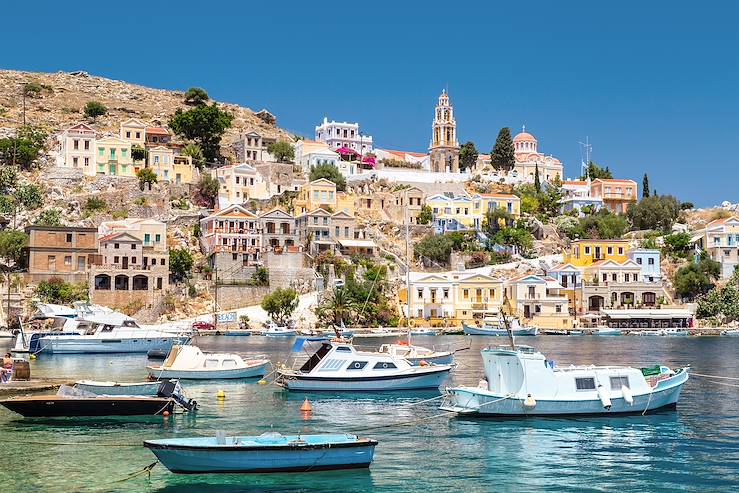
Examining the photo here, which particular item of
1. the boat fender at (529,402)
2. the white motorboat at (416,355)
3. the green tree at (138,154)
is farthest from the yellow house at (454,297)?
the boat fender at (529,402)

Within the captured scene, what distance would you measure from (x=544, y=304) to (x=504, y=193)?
28.6m

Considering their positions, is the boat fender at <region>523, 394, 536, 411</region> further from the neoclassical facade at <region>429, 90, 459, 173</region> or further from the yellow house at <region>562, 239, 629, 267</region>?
the neoclassical facade at <region>429, 90, 459, 173</region>

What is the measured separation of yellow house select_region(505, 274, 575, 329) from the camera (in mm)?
101438

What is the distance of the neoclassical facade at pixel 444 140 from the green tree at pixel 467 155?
2.92 m

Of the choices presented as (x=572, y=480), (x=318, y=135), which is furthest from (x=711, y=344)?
(x=318, y=135)

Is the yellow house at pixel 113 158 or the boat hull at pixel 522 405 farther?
the yellow house at pixel 113 158

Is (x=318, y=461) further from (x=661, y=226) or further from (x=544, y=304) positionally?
(x=661, y=226)

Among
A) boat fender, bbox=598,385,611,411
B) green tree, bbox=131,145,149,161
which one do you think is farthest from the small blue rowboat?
green tree, bbox=131,145,149,161

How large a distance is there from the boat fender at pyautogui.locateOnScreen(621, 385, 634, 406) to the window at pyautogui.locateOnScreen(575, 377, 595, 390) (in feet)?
4.06

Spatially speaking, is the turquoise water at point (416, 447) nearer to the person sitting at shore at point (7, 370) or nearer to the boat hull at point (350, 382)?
the boat hull at point (350, 382)

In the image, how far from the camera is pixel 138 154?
361 feet

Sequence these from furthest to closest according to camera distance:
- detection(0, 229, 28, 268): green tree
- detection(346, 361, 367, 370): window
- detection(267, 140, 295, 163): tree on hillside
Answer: detection(267, 140, 295, 163): tree on hillside < detection(0, 229, 28, 268): green tree < detection(346, 361, 367, 370): window

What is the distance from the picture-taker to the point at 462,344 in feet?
256

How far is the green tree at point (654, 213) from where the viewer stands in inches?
4916
